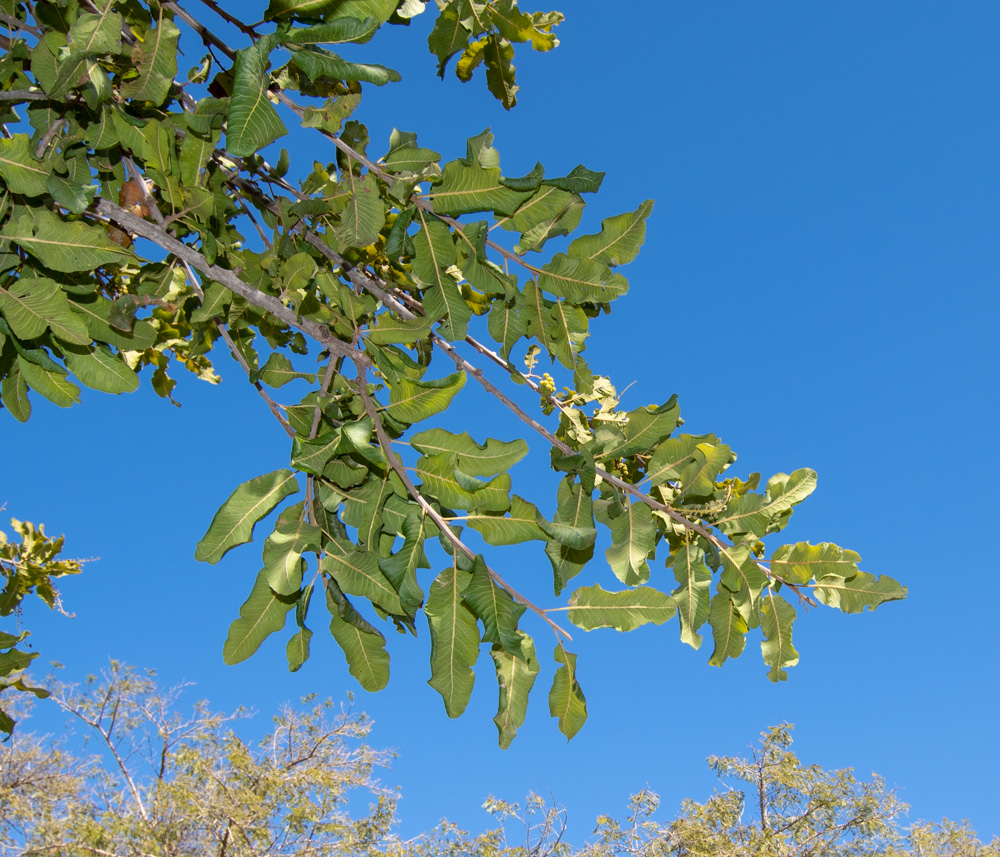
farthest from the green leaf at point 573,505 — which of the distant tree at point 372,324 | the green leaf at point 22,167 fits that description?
the green leaf at point 22,167

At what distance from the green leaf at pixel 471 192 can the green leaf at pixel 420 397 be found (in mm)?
318

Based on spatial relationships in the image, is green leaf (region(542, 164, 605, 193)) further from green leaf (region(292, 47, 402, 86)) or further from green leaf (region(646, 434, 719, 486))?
green leaf (region(646, 434, 719, 486))

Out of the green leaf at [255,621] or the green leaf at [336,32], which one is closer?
the green leaf at [336,32]

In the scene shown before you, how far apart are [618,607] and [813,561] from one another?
20.3 inches

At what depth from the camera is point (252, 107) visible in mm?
1328

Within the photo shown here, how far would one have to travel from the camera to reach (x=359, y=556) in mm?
1549

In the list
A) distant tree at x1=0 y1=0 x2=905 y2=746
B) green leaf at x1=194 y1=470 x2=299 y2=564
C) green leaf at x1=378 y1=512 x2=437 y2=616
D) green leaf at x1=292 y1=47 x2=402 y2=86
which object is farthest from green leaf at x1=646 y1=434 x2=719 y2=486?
green leaf at x1=292 y1=47 x2=402 y2=86

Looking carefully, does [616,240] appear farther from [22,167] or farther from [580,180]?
[22,167]

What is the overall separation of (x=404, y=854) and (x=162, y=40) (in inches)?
451

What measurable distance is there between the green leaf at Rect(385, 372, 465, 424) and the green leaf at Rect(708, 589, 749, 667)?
0.76m

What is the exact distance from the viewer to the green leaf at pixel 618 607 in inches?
59.9

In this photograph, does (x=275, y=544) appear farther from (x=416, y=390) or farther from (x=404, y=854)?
(x=404, y=854)

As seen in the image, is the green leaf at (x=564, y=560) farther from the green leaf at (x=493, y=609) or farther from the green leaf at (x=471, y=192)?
the green leaf at (x=471, y=192)

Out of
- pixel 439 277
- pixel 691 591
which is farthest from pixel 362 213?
pixel 691 591
